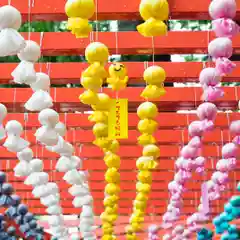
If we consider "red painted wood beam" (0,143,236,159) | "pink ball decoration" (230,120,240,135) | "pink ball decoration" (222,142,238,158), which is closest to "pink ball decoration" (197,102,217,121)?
"pink ball decoration" (230,120,240,135)

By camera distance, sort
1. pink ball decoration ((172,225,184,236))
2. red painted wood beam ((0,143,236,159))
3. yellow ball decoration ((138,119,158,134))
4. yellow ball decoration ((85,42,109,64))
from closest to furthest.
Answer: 1. yellow ball decoration ((85,42,109,64))
2. yellow ball decoration ((138,119,158,134))
3. red painted wood beam ((0,143,236,159))
4. pink ball decoration ((172,225,184,236))

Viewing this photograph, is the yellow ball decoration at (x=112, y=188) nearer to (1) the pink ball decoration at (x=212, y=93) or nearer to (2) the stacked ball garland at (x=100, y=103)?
(2) the stacked ball garland at (x=100, y=103)

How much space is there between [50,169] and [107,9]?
4025mm

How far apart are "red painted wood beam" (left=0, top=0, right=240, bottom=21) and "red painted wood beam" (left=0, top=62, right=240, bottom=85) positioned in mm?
1060

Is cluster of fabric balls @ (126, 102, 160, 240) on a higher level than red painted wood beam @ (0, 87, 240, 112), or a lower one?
lower

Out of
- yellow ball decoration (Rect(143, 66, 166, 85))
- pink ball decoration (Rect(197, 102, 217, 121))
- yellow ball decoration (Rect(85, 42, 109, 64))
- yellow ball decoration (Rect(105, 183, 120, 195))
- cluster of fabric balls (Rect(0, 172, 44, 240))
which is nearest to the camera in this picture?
yellow ball decoration (Rect(85, 42, 109, 64))

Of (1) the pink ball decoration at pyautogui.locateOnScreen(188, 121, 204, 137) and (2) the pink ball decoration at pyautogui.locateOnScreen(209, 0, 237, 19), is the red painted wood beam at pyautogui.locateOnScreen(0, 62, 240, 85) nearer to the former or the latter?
(1) the pink ball decoration at pyautogui.locateOnScreen(188, 121, 204, 137)

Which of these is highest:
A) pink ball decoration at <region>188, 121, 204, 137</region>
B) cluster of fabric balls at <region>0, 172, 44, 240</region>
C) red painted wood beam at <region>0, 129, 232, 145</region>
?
red painted wood beam at <region>0, 129, 232, 145</region>

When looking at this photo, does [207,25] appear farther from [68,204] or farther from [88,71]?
[68,204]

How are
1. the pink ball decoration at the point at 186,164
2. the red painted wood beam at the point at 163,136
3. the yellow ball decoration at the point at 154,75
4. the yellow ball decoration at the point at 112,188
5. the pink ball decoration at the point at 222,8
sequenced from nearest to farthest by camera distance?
the pink ball decoration at the point at 222,8, the yellow ball decoration at the point at 154,75, the pink ball decoration at the point at 186,164, the yellow ball decoration at the point at 112,188, the red painted wood beam at the point at 163,136

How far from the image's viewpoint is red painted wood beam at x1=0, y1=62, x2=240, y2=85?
5789 mm

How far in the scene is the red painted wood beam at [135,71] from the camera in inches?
228

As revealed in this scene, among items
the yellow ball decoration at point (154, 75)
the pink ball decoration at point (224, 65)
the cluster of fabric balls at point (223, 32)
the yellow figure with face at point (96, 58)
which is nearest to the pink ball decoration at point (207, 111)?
the yellow ball decoration at point (154, 75)

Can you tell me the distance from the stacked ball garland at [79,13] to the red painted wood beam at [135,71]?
2238 millimetres
